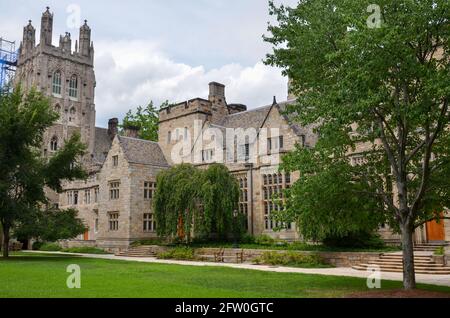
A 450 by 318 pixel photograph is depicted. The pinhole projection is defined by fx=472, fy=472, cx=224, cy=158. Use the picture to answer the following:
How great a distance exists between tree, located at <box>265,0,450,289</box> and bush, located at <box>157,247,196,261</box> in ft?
53.2

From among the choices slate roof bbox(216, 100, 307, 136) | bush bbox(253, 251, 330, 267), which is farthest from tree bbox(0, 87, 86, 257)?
bush bbox(253, 251, 330, 267)

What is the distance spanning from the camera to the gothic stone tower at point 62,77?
72.8 m

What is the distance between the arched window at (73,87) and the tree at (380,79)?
6650cm

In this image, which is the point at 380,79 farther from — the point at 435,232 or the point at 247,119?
the point at 247,119

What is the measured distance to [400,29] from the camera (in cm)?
1223

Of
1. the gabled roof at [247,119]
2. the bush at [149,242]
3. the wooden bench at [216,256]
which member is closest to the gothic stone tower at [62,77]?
the gabled roof at [247,119]

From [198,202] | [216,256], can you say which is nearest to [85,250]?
[198,202]

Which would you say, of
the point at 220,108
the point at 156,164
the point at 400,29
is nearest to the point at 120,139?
the point at 156,164

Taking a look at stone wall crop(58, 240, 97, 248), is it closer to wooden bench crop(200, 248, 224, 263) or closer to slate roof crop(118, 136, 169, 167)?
slate roof crop(118, 136, 169, 167)

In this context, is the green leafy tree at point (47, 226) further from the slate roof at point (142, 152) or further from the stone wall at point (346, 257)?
the stone wall at point (346, 257)

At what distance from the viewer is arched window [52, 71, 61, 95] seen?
74.7 m

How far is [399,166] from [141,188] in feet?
89.8

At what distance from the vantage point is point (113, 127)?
7338 centimetres
